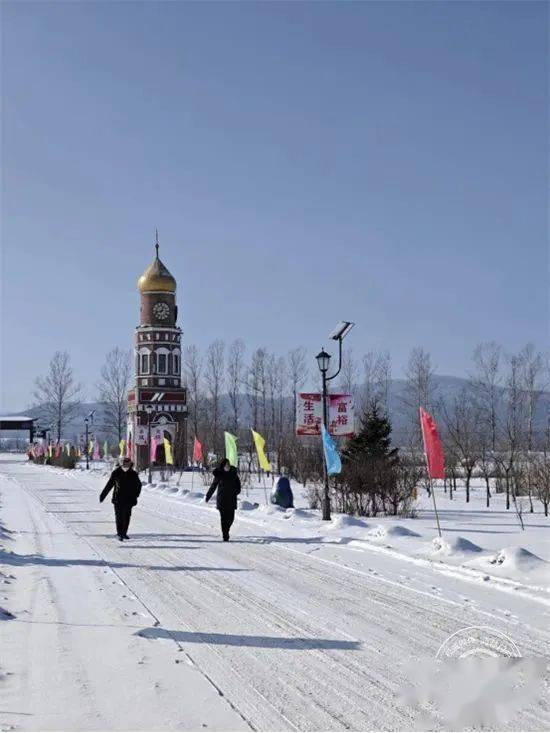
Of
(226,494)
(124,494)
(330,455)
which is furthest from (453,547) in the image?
(330,455)

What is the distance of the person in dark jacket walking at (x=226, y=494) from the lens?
581 inches

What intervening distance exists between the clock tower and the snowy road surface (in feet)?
162

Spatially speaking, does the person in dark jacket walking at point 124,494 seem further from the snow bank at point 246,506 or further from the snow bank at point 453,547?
the snow bank at point 246,506

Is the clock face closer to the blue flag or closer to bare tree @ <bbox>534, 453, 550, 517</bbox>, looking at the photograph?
bare tree @ <bbox>534, 453, 550, 517</bbox>

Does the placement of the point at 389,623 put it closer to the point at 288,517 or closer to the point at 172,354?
the point at 288,517

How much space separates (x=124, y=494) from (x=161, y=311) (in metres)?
50.1

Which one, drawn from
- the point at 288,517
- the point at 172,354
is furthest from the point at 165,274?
the point at 288,517

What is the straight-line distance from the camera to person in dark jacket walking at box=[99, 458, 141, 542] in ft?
49.2

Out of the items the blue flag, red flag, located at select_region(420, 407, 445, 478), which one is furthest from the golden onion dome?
red flag, located at select_region(420, 407, 445, 478)

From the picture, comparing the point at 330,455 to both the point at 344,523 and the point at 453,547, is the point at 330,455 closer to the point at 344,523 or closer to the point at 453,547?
the point at 344,523

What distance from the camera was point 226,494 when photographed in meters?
14.8

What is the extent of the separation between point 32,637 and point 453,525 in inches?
559

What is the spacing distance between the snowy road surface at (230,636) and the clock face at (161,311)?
2032 inches

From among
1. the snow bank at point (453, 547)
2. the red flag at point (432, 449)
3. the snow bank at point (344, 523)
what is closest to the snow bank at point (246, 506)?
the snow bank at point (344, 523)
